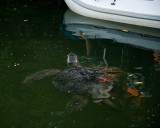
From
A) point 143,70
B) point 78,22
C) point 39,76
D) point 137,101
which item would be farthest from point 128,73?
point 78,22

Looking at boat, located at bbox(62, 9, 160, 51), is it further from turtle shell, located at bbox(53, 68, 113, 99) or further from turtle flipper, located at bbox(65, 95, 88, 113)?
turtle flipper, located at bbox(65, 95, 88, 113)

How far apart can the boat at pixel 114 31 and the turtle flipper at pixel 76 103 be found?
299 cm

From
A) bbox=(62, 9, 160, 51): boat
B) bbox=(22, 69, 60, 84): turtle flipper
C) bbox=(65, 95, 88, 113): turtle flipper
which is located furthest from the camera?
bbox=(62, 9, 160, 51): boat

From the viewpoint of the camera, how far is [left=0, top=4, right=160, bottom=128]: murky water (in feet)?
17.5

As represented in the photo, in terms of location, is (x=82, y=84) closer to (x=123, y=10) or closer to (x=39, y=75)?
(x=39, y=75)

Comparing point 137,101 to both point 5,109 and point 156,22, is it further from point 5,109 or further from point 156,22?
point 156,22

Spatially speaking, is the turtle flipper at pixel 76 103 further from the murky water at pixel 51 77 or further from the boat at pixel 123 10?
the boat at pixel 123 10

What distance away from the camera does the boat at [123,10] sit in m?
9.16

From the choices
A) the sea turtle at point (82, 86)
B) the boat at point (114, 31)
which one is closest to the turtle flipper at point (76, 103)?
the sea turtle at point (82, 86)

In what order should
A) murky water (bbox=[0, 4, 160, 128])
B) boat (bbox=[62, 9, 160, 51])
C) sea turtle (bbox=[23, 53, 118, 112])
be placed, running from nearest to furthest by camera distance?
murky water (bbox=[0, 4, 160, 128])
sea turtle (bbox=[23, 53, 118, 112])
boat (bbox=[62, 9, 160, 51])

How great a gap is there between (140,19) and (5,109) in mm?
4946

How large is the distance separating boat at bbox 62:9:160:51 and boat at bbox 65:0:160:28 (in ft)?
0.59

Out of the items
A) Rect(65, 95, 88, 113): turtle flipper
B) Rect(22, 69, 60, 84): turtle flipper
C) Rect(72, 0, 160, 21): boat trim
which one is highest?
Rect(72, 0, 160, 21): boat trim

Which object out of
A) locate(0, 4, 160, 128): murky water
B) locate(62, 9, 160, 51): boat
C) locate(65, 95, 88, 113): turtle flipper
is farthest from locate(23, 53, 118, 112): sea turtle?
locate(62, 9, 160, 51): boat
